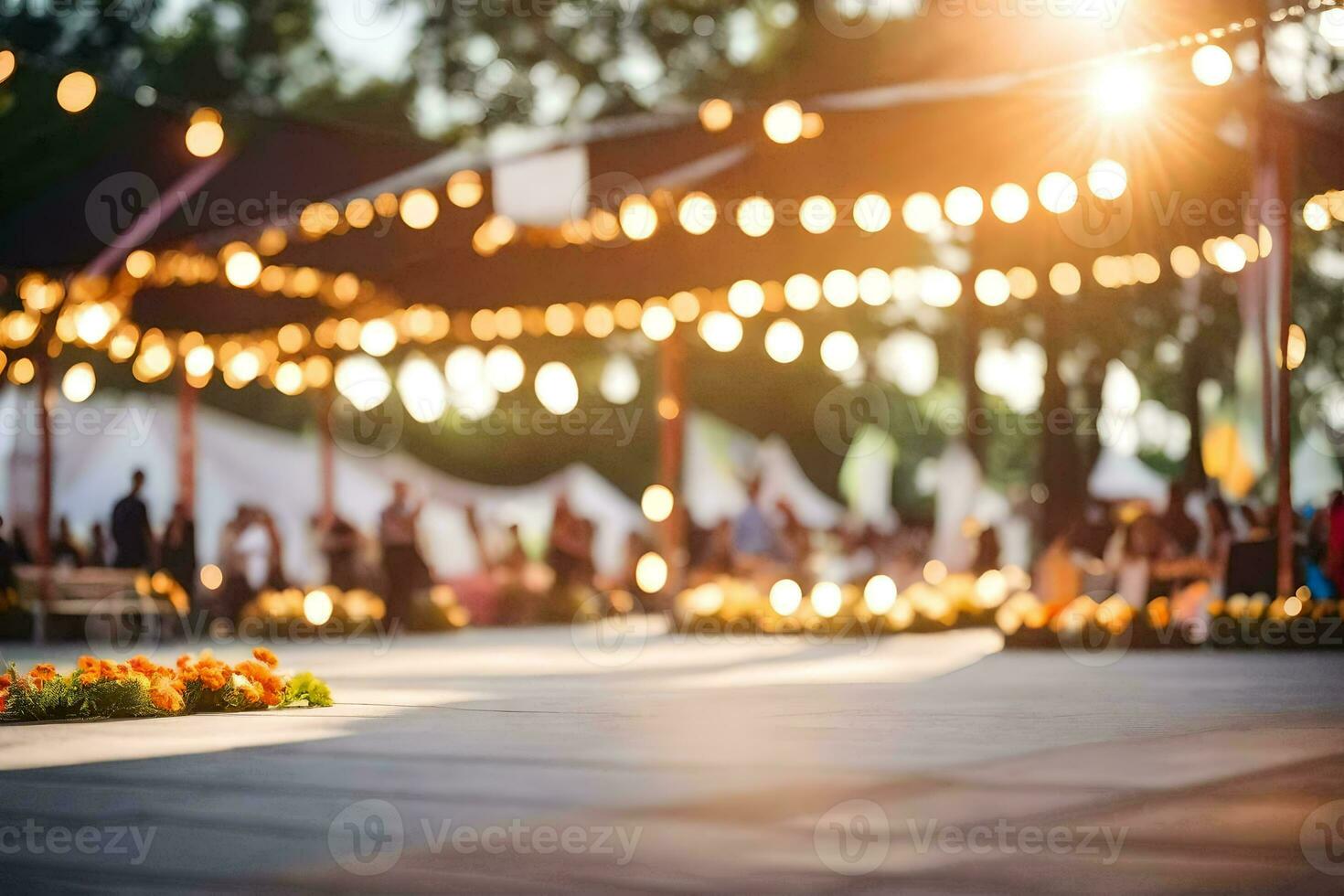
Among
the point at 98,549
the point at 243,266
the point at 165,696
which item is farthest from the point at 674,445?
the point at 165,696

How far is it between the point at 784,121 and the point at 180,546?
7.54 m

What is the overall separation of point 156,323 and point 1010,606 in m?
7.56

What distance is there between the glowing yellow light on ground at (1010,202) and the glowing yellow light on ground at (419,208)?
4.16 m

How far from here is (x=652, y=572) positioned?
20984 mm

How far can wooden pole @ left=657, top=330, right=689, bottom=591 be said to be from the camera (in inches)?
750

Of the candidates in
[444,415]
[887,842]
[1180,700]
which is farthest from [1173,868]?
[444,415]

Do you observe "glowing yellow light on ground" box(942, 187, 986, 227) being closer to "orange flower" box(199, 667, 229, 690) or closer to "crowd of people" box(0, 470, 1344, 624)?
"crowd of people" box(0, 470, 1344, 624)

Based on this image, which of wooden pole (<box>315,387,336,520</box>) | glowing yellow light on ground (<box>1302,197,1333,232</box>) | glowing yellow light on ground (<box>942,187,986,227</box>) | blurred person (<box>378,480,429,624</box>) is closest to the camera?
glowing yellow light on ground (<box>942,187,986,227</box>)

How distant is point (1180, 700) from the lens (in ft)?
32.2

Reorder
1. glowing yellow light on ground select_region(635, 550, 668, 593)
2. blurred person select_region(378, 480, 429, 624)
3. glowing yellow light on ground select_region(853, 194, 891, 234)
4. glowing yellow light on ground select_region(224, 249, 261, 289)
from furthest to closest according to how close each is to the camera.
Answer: glowing yellow light on ground select_region(635, 550, 668, 593) < blurred person select_region(378, 480, 429, 624) < glowing yellow light on ground select_region(224, 249, 261, 289) < glowing yellow light on ground select_region(853, 194, 891, 234)

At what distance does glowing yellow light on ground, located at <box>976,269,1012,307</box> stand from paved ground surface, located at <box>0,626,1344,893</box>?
21.8ft

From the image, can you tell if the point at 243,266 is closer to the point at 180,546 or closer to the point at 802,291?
the point at 180,546

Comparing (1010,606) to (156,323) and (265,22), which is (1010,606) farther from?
(265,22)

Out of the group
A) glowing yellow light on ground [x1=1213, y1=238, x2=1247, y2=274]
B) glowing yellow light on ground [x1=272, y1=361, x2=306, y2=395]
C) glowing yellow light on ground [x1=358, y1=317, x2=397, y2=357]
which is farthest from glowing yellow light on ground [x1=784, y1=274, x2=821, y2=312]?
glowing yellow light on ground [x1=272, y1=361, x2=306, y2=395]
